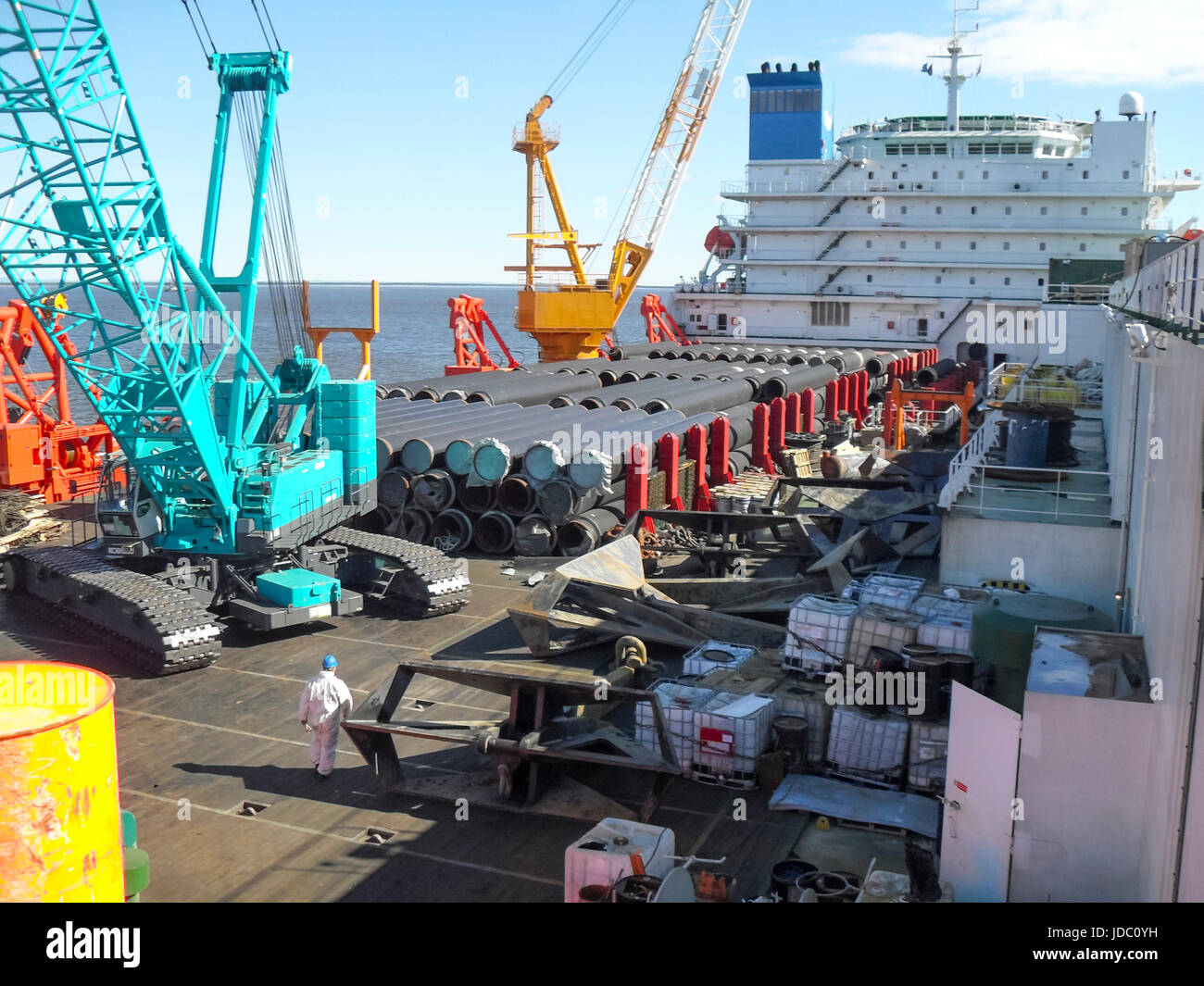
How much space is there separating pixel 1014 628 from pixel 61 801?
705 centimetres

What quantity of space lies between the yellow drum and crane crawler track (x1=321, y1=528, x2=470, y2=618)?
414 inches

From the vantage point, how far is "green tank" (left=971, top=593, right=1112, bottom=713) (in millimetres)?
8820

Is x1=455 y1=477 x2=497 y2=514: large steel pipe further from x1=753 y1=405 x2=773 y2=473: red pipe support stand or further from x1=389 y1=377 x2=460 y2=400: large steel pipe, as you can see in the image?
x1=753 y1=405 x2=773 y2=473: red pipe support stand

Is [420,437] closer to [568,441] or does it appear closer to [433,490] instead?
[433,490]

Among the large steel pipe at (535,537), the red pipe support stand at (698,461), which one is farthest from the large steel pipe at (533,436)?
the red pipe support stand at (698,461)

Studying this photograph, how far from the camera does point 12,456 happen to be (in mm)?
22672

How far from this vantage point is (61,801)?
498 centimetres

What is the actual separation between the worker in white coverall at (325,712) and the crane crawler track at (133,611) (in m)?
3.52

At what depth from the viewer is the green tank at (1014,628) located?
8820 mm

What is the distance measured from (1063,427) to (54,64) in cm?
1530

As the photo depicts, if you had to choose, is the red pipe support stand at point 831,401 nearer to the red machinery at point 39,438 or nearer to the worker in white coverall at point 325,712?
the red machinery at point 39,438

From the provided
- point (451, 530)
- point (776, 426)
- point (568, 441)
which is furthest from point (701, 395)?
point (451, 530)

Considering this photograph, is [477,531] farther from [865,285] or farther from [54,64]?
[865,285]
